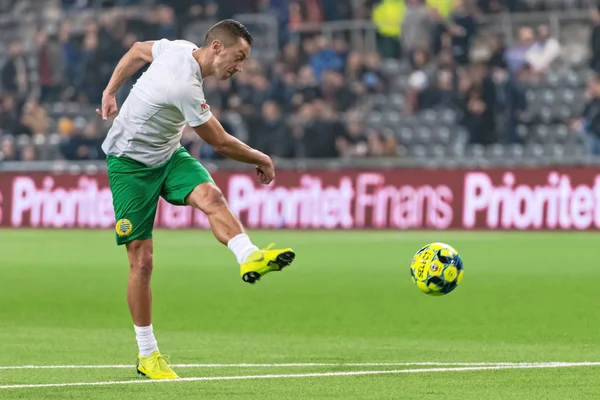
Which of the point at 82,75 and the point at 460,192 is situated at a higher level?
the point at 82,75

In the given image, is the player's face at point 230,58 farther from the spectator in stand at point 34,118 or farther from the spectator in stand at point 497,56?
the spectator in stand at point 34,118

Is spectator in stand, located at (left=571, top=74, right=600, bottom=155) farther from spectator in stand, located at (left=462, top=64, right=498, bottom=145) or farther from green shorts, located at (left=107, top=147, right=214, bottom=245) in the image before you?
green shorts, located at (left=107, top=147, right=214, bottom=245)

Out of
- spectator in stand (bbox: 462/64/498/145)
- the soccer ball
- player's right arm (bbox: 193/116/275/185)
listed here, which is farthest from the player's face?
spectator in stand (bbox: 462/64/498/145)

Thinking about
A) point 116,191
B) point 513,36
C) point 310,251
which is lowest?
point 310,251

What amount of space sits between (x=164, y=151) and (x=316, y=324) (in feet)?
13.1

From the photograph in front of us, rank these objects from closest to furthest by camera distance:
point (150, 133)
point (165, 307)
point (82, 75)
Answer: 1. point (150, 133)
2. point (165, 307)
3. point (82, 75)

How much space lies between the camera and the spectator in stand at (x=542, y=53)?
28.1 m

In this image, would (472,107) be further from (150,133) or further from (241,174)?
(150,133)

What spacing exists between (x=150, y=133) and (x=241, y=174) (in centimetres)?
1940

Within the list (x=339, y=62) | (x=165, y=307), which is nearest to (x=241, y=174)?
(x=339, y=62)

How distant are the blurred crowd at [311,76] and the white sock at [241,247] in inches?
748

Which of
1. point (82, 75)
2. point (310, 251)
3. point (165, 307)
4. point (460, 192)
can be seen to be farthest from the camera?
point (82, 75)

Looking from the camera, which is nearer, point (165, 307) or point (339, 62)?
point (165, 307)

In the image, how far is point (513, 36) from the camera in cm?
2967
